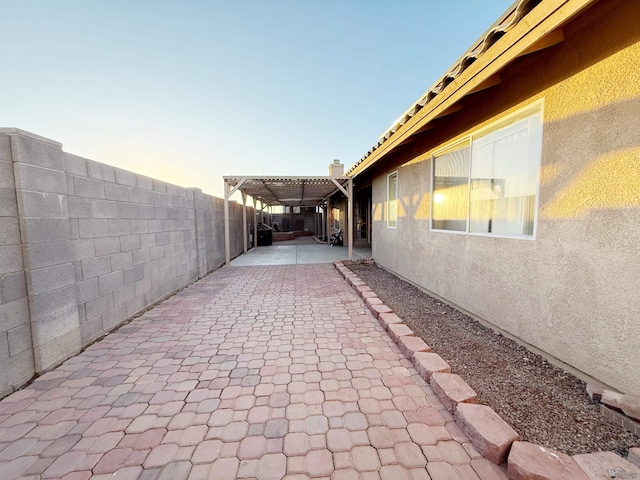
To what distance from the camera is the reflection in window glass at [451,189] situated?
3566mm

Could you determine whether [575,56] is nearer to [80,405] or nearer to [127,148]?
[80,405]

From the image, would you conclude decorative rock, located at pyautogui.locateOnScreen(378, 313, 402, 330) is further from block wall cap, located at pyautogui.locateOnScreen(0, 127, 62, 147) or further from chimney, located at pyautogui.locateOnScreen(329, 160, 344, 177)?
chimney, located at pyautogui.locateOnScreen(329, 160, 344, 177)

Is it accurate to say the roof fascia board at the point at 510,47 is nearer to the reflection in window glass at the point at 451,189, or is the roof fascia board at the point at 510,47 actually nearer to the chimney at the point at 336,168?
the reflection in window glass at the point at 451,189

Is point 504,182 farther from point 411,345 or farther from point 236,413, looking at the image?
point 236,413

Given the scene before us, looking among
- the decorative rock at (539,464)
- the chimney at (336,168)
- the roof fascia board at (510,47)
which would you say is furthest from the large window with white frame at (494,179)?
the chimney at (336,168)

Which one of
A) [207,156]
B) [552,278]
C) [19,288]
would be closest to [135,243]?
[19,288]

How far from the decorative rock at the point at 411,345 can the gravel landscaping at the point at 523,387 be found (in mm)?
212

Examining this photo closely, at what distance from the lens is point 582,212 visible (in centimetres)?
197

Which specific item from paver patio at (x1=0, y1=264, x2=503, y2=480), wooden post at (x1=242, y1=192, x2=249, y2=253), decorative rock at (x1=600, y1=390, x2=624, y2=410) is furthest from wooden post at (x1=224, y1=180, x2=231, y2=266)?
decorative rock at (x1=600, y1=390, x2=624, y2=410)

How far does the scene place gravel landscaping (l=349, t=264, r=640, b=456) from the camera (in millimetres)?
1485

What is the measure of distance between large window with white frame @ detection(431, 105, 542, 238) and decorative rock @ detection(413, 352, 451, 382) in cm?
156

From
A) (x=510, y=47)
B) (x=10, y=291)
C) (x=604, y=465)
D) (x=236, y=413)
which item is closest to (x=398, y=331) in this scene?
(x=604, y=465)

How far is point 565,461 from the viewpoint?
1.25 metres

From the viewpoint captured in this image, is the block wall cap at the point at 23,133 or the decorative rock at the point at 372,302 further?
the decorative rock at the point at 372,302
